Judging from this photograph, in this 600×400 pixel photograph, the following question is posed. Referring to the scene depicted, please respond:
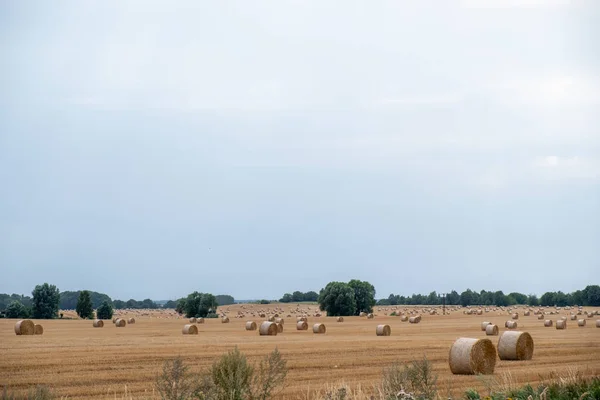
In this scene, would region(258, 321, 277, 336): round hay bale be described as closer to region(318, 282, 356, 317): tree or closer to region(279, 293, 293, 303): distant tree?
region(318, 282, 356, 317): tree

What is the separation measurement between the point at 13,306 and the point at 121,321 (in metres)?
39.5

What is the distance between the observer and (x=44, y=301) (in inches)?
3883

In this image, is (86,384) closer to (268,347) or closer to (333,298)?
(268,347)

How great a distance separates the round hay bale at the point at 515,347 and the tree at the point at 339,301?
68.1 meters

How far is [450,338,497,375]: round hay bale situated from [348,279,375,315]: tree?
7815cm

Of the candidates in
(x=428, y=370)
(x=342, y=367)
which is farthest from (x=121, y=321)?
(x=428, y=370)

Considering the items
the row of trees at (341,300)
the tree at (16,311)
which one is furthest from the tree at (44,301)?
the row of trees at (341,300)

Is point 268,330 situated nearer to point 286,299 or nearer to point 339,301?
point 339,301

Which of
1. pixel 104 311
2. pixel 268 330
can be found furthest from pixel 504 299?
pixel 268 330

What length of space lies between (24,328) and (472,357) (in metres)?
30.8

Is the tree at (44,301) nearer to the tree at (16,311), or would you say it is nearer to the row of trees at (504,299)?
the tree at (16,311)

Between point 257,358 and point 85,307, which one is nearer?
point 257,358

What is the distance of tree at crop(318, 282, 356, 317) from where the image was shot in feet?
316

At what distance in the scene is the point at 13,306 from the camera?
98.1m
